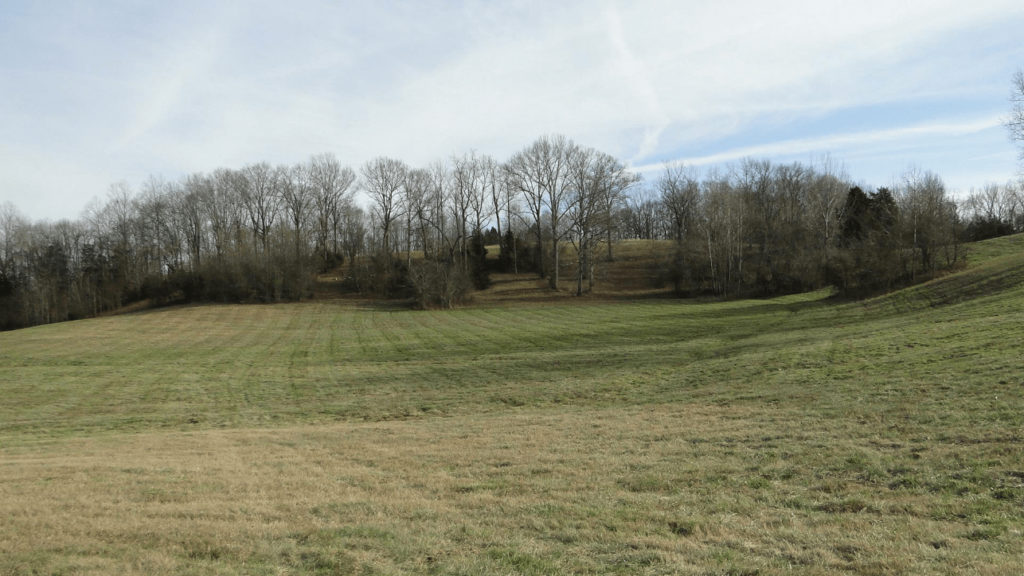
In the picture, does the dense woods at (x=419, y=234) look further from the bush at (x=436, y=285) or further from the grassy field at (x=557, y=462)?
the grassy field at (x=557, y=462)

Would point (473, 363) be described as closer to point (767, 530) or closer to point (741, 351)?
point (741, 351)

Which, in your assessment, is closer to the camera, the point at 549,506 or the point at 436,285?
the point at 549,506

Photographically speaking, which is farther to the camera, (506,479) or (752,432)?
(752,432)

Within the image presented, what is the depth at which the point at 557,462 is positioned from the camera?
953cm

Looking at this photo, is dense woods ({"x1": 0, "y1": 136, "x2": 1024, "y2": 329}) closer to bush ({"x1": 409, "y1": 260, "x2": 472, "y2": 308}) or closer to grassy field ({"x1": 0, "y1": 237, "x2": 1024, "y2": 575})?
bush ({"x1": 409, "y1": 260, "x2": 472, "y2": 308})

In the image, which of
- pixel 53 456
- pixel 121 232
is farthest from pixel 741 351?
pixel 121 232

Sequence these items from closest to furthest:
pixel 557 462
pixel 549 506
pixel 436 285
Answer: pixel 549 506 → pixel 557 462 → pixel 436 285

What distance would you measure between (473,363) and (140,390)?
44.9 ft

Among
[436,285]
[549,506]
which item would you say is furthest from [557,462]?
[436,285]

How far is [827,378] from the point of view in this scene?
1527cm

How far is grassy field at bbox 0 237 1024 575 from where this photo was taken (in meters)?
5.51

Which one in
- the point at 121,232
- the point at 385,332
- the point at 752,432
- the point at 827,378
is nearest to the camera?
the point at 752,432

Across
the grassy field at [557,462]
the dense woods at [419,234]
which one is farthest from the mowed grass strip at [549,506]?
the dense woods at [419,234]

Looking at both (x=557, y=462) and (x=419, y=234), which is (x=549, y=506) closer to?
(x=557, y=462)
